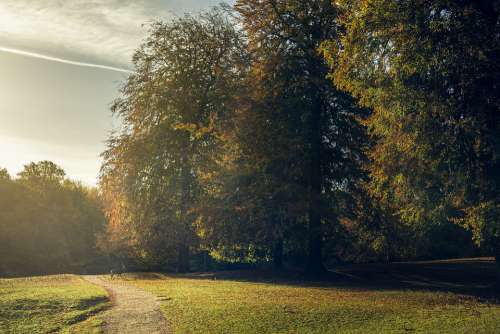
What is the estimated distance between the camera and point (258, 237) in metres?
28.8

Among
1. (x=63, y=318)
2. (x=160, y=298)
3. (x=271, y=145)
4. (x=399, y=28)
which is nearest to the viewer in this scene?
(x=63, y=318)

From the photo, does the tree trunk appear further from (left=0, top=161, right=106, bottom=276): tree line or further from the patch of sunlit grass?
(left=0, top=161, right=106, bottom=276): tree line

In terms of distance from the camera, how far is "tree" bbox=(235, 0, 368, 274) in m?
28.4

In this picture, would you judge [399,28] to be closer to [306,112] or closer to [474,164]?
[474,164]

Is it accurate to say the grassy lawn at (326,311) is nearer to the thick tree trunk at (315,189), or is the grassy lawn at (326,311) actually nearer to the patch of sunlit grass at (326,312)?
the patch of sunlit grass at (326,312)

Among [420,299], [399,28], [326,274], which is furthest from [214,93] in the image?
[420,299]

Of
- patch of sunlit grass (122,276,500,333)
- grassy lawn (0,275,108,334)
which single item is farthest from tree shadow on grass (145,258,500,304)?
grassy lawn (0,275,108,334)

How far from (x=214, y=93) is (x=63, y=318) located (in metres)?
22.9

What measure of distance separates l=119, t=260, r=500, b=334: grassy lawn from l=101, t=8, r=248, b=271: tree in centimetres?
1368

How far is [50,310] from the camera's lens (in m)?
17.3

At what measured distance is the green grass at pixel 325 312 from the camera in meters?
13.8

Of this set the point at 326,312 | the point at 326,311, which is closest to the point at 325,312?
the point at 326,312

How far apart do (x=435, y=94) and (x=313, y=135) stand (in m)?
10.9

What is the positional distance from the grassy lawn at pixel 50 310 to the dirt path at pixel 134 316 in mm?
465
